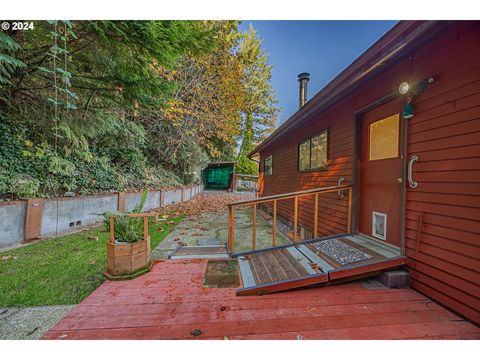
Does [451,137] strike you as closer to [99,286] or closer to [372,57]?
[372,57]

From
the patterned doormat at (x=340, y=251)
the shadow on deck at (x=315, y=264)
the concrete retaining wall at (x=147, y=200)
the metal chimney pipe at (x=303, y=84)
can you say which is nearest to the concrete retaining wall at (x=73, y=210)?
the concrete retaining wall at (x=147, y=200)

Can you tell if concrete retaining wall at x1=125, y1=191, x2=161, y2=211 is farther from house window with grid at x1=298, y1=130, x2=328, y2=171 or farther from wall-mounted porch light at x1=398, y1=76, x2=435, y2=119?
wall-mounted porch light at x1=398, y1=76, x2=435, y2=119

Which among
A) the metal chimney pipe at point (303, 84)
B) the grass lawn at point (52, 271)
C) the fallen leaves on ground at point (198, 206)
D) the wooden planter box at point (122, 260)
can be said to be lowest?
the grass lawn at point (52, 271)

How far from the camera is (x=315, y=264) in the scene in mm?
2496

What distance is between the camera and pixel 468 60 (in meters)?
1.77

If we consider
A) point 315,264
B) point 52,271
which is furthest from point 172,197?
point 315,264

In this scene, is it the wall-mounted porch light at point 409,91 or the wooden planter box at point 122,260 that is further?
the wooden planter box at point 122,260

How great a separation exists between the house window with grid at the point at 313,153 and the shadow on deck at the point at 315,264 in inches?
70.9

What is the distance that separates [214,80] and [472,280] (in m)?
12.4

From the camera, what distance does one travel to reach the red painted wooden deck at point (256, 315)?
1596 mm

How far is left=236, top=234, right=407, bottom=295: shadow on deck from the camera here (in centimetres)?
224

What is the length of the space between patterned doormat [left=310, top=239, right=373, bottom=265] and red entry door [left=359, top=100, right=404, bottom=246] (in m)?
0.48

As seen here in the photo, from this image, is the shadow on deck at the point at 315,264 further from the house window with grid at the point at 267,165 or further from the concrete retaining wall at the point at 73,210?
the house window with grid at the point at 267,165
